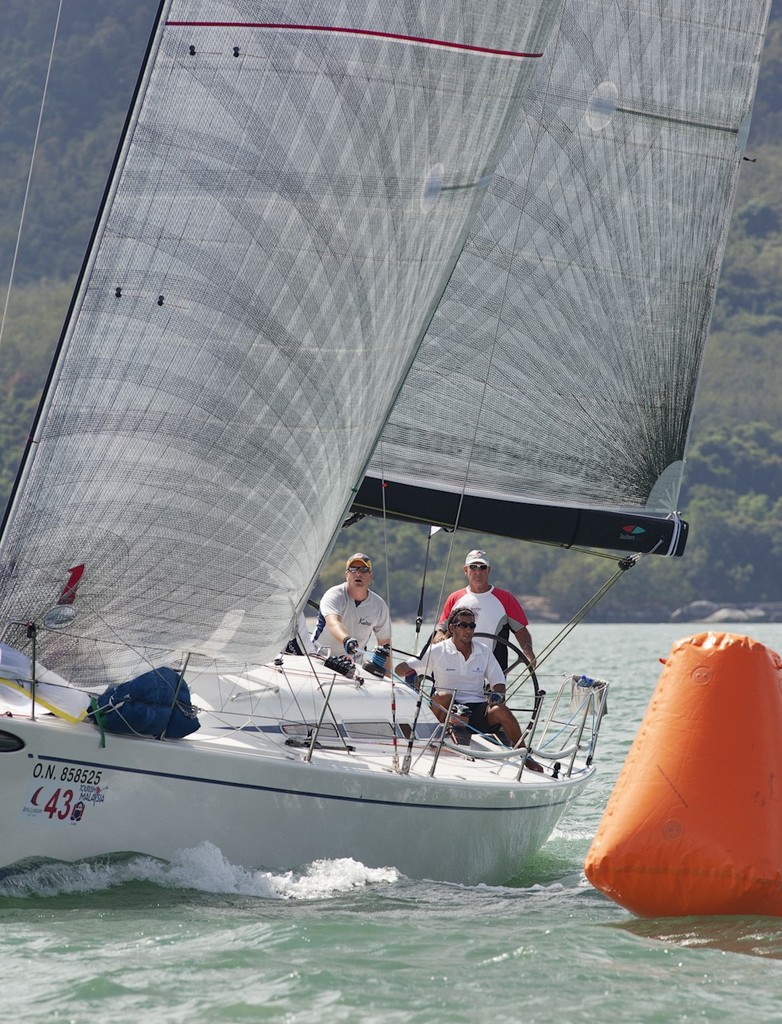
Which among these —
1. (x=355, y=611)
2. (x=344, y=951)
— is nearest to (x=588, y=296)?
(x=355, y=611)

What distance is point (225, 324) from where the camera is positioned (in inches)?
217

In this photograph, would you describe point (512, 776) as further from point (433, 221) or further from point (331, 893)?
point (433, 221)

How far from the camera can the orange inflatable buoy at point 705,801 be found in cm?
518

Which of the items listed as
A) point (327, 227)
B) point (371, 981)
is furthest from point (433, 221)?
point (371, 981)

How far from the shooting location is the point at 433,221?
6.12 meters

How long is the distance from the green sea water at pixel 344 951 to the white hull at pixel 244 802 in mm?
83

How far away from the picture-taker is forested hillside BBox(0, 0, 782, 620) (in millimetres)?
61250

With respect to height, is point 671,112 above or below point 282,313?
above

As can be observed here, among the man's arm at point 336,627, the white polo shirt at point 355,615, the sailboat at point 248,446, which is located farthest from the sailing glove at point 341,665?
the white polo shirt at point 355,615

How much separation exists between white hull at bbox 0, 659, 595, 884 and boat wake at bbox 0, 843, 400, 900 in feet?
0.14

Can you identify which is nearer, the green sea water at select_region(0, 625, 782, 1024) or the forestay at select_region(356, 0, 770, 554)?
the green sea water at select_region(0, 625, 782, 1024)

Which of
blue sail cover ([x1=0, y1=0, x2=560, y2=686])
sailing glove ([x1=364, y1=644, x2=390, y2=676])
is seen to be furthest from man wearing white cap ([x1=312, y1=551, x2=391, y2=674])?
blue sail cover ([x1=0, y1=0, x2=560, y2=686])

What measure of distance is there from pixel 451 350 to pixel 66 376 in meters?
2.78

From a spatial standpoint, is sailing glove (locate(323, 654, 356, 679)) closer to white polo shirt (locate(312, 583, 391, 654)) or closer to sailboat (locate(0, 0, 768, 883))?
sailboat (locate(0, 0, 768, 883))
